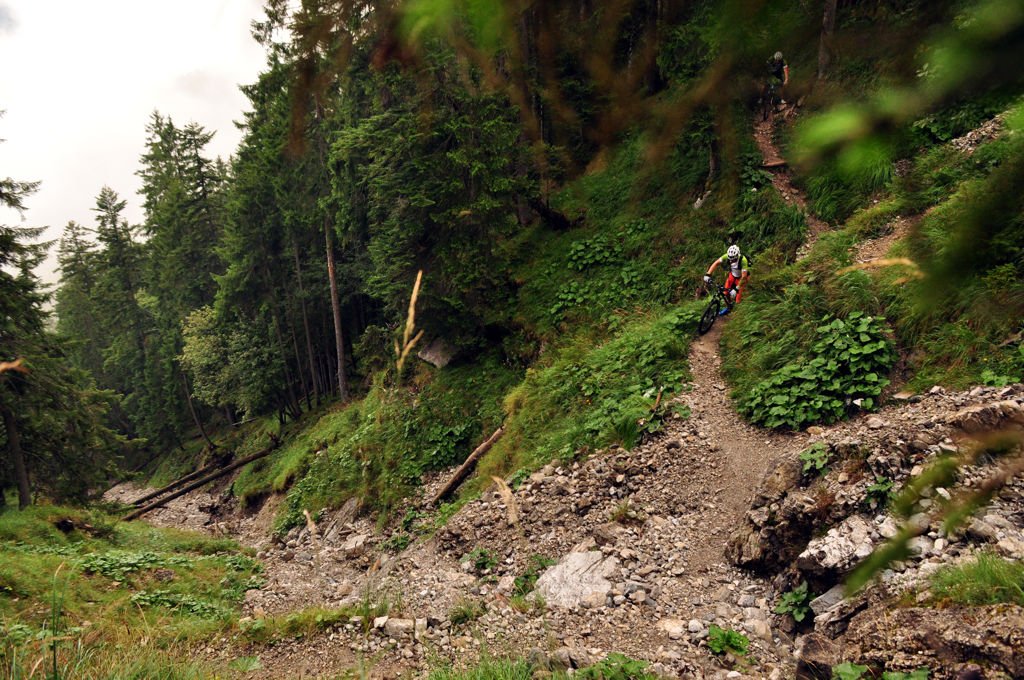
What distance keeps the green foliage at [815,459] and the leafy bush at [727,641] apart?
2331 mm

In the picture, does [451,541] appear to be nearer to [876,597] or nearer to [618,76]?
[876,597]

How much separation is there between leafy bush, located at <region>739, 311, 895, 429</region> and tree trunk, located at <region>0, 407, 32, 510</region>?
20201 mm

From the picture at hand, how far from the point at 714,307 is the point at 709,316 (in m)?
0.22

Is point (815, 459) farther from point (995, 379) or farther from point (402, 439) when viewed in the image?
point (402, 439)

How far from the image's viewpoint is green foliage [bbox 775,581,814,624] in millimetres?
5133

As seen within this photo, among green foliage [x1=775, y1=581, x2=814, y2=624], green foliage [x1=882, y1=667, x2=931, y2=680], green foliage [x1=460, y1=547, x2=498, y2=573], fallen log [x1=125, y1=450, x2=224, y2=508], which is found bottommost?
fallen log [x1=125, y1=450, x2=224, y2=508]

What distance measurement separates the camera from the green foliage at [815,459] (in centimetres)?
633

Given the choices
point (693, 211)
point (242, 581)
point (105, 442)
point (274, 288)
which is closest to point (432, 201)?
point (693, 211)

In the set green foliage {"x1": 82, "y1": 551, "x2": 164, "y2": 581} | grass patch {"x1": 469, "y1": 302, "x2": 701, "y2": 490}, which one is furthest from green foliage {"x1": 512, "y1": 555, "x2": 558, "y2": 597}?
green foliage {"x1": 82, "y1": 551, "x2": 164, "y2": 581}

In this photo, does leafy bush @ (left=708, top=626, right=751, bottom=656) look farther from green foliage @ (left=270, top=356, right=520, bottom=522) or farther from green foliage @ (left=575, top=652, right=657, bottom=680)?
→ green foliage @ (left=270, top=356, right=520, bottom=522)

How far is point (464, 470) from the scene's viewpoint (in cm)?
1202

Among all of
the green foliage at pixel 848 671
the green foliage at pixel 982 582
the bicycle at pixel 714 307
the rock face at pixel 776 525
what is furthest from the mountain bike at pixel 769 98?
the bicycle at pixel 714 307

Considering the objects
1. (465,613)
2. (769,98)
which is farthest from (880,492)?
(769,98)

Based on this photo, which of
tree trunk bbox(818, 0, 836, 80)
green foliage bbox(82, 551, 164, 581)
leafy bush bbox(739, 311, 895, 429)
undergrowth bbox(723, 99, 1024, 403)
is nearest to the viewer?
undergrowth bbox(723, 99, 1024, 403)
